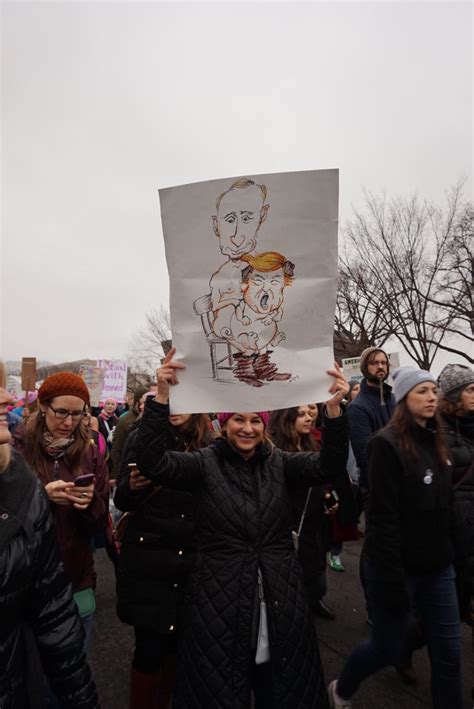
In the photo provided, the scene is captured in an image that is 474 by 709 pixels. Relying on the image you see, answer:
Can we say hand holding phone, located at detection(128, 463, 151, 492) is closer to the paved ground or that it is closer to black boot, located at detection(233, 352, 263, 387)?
black boot, located at detection(233, 352, 263, 387)

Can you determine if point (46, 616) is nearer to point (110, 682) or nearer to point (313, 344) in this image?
point (313, 344)

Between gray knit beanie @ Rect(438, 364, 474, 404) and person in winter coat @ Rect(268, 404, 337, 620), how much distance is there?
0.96m

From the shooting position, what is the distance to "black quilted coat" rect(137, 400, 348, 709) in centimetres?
181

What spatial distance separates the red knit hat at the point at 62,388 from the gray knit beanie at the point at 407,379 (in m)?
1.92

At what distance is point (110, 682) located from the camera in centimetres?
299

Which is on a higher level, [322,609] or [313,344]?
[313,344]

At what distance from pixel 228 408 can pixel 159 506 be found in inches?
31.0

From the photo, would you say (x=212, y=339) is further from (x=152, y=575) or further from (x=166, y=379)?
(x=152, y=575)

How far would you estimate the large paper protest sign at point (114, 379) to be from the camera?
29.9 feet

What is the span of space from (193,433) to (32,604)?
1315 millimetres

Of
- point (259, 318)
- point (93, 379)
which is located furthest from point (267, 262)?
point (93, 379)

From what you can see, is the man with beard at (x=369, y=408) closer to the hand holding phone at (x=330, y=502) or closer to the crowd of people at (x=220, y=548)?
the hand holding phone at (x=330, y=502)

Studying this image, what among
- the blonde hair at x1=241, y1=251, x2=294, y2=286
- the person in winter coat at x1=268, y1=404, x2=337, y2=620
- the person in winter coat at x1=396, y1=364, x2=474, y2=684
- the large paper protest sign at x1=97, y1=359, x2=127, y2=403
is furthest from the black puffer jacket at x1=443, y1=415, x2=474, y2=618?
the large paper protest sign at x1=97, y1=359, x2=127, y2=403

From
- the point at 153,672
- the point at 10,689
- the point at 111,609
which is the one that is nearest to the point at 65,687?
the point at 10,689
